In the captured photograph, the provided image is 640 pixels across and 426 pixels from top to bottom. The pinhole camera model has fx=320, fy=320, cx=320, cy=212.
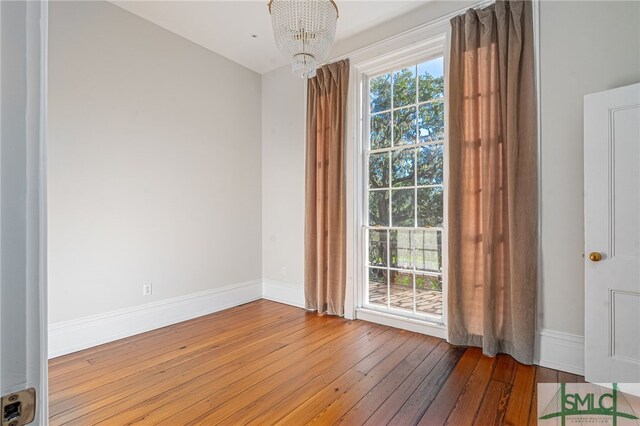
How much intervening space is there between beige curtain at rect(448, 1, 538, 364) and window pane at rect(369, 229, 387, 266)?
33.0 inches

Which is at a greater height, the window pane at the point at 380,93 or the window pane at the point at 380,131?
the window pane at the point at 380,93

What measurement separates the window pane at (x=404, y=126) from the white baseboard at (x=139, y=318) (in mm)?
2749

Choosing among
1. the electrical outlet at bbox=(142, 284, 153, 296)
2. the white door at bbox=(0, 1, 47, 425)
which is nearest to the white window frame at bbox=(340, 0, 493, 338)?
the electrical outlet at bbox=(142, 284, 153, 296)

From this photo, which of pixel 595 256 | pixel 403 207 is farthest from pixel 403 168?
pixel 595 256

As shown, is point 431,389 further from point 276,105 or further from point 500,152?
point 276,105

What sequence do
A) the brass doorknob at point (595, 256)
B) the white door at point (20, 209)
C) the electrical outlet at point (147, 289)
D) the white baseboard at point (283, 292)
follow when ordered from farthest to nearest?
the white baseboard at point (283, 292), the electrical outlet at point (147, 289), the brass doorknob at point (595, 256), the white door at point (20, 209)

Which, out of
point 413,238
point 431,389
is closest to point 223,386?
point 431,389

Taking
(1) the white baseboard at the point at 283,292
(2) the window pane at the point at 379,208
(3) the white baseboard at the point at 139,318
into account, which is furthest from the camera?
(1) the white baseboard at the point at 283,292

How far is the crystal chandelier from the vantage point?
82.2 inches

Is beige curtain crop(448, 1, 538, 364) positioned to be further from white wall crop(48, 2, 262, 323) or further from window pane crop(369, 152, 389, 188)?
white wall crop(48, 2, 262, 323)

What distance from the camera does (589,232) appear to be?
7.52ft

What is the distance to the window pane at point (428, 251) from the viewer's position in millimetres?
3217

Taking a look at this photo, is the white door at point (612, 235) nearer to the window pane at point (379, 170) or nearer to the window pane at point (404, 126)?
the window pane at point (404, 126)

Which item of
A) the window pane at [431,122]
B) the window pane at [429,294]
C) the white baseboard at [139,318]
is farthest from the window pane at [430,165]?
the white baseboard at [139,318]
